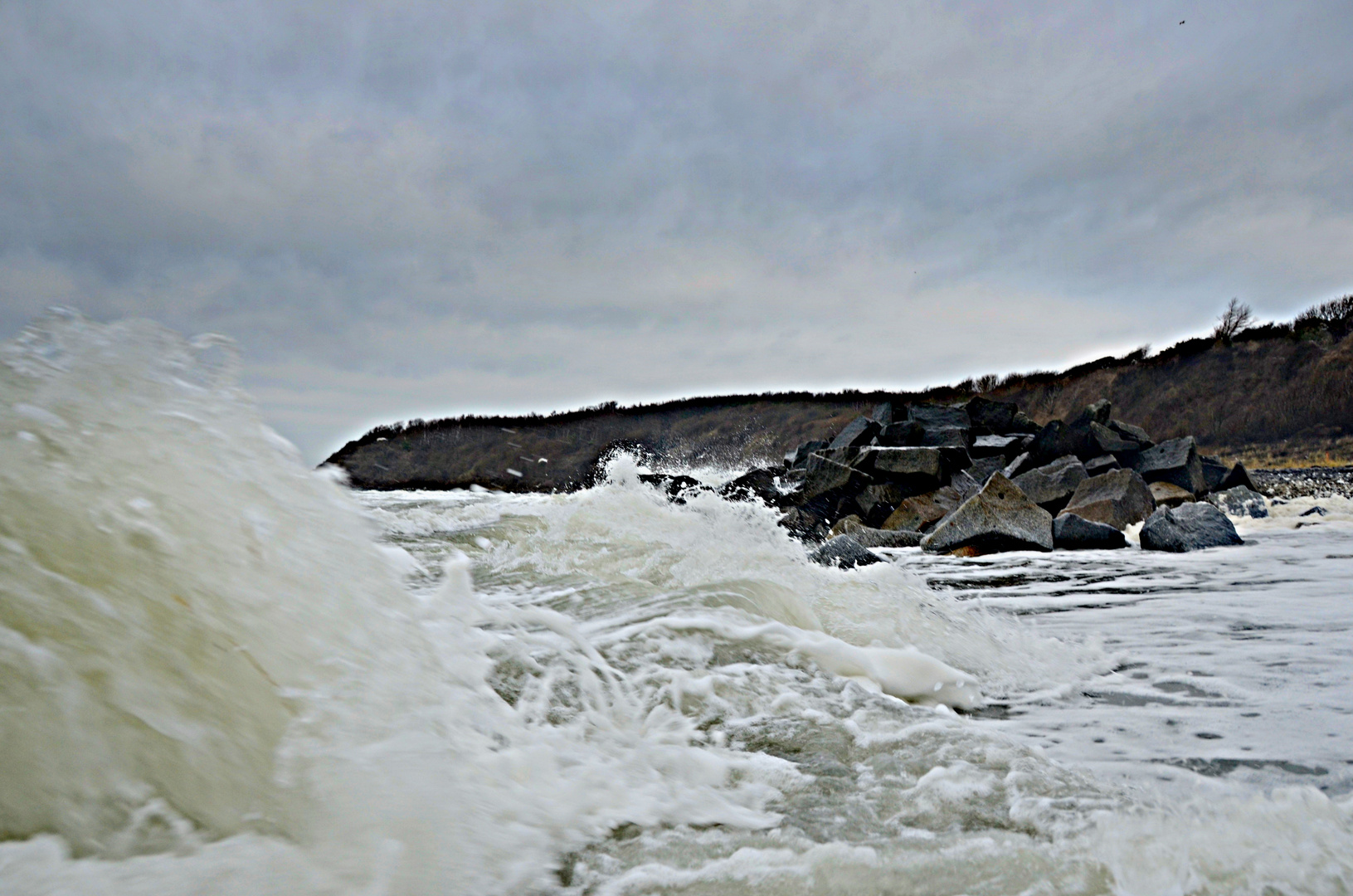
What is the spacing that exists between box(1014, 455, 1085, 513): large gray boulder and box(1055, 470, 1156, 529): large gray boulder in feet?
1.57

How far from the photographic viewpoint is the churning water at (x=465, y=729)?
1118 millimetres

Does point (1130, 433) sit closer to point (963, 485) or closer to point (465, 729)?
point (963, 485)

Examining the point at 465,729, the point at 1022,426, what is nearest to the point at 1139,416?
the point at 1022,426

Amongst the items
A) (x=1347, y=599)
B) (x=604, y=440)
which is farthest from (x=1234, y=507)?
(x=604, y=440)

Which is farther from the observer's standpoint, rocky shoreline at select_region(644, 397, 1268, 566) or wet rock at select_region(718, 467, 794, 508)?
wet rock at select_region(718, 467, 794, 508)

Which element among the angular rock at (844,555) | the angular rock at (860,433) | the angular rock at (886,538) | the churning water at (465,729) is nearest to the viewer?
the churning water at (465,729)

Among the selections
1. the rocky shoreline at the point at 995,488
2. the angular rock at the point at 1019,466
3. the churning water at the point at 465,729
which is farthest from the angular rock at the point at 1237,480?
the churning water at the point at 465,729

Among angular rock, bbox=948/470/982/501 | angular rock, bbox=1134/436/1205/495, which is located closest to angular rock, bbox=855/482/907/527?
angular rock, bbox=948/470/982/501

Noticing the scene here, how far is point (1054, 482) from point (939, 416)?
473 cm

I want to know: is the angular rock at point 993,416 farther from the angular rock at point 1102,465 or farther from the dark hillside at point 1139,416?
the dark hillside at point 1139,416

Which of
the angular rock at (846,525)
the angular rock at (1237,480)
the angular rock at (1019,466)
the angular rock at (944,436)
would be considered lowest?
the angular rock at (846,525)

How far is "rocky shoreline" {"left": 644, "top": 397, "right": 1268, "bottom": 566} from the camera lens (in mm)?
8305

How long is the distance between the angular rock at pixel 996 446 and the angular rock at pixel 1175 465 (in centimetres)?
193

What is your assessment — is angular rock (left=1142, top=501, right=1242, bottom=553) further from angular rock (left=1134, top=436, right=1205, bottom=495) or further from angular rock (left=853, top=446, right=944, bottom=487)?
angular rock (left=1134, top=436, right=1205, bottom=495)
